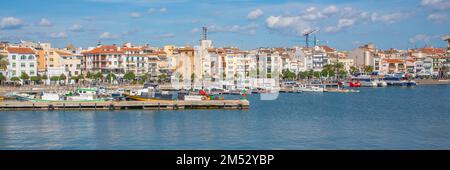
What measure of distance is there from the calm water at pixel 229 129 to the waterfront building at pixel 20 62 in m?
15.3

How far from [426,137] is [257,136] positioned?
3.24 meters

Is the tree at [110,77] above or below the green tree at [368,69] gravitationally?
below

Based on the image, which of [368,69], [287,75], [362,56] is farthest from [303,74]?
[362,56]

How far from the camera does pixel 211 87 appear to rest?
102 feet

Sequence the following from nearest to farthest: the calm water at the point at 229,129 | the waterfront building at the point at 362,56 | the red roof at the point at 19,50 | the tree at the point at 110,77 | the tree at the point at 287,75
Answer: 1. the calm water at the point at 229,129
2. the red roof at the point at 19,50
3. the tree at the point at 110,77
4. the tree at the point at 287,75
5. the waterfront building at the point at 362,56

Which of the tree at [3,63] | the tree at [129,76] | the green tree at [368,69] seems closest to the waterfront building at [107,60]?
the tree at [129,76]

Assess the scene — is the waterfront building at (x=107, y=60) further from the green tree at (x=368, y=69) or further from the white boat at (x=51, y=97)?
the green tree at (x=368, y=69)

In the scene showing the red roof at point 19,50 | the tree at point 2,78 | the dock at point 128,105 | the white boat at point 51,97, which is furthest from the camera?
the red roof at point 19,50

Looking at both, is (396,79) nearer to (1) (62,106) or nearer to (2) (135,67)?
(2) (135,67)

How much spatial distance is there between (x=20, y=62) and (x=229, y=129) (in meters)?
22.5

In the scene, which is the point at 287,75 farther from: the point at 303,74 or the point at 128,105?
the point at 128,105

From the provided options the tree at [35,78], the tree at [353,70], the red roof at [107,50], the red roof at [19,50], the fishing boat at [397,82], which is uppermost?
the red roof at [107,50]

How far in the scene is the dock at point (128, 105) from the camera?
1883cm

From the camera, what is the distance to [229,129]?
43.2ft
